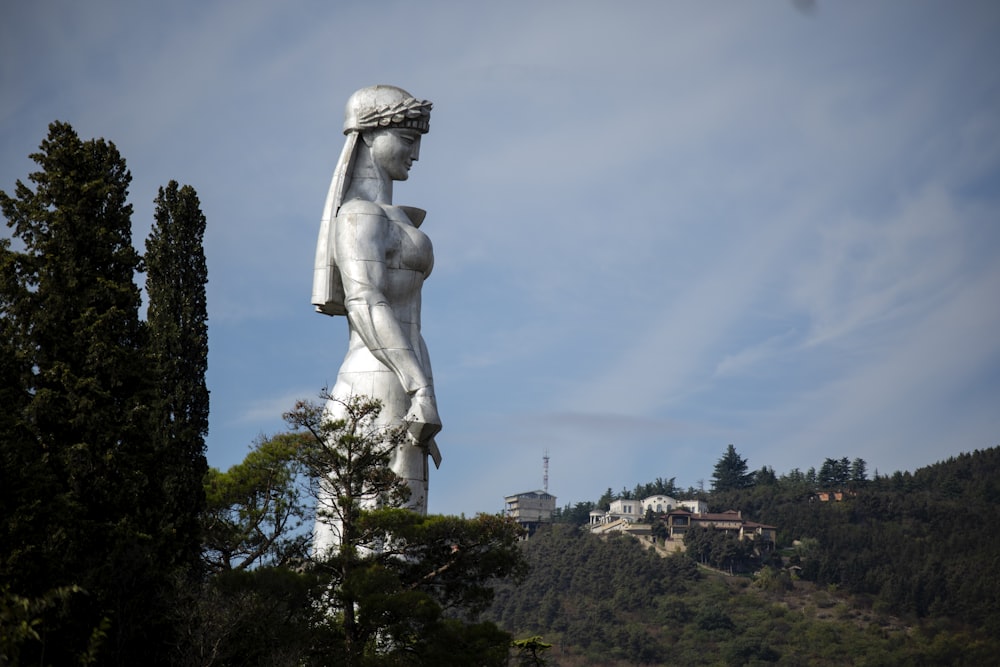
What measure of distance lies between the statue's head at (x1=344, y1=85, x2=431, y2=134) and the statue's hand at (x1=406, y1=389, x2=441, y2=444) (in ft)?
9.21

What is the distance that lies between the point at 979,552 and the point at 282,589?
5841 cm

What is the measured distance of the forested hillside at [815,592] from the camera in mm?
58094

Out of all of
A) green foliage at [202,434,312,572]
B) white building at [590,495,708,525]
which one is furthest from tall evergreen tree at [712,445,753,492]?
green foliage at [202,434,312,572]

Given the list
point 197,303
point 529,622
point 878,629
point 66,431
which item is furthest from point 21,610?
point 878,629

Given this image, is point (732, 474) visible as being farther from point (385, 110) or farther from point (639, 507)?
point (385, 110)

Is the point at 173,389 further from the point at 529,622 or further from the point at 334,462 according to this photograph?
the point at 529,622

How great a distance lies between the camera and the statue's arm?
1391cm

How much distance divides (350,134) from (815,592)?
60.1m

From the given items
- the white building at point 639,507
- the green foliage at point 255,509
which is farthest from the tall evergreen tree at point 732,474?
the green foliage at point 255,509

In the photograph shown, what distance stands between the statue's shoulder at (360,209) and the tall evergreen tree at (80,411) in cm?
234

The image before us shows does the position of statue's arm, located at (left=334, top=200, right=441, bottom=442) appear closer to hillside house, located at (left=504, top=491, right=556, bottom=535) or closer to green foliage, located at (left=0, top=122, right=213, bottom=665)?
green foliage, located at (left=0, top=122, right=213, bottom=665)

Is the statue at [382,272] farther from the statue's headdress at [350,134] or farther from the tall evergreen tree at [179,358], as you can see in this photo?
the tall evergreen tree at [179,358]

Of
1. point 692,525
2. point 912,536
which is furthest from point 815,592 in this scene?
point 692,525

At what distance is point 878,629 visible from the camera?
60.3 metres
